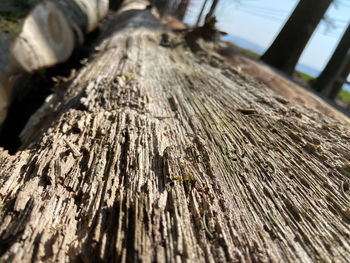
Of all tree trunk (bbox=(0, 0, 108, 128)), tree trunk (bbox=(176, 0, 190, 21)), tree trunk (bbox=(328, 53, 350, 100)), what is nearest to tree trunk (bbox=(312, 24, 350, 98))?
tree trunk (bbox=(328, 53, 350, 100))

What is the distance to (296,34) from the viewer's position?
14.2 ft

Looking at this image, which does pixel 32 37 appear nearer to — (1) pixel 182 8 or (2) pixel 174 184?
(2) pixel 174 184

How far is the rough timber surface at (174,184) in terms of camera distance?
0.70m

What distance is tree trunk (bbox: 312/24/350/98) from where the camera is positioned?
5164 mm

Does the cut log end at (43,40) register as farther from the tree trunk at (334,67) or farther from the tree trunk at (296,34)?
the tree trunk at (334,67)

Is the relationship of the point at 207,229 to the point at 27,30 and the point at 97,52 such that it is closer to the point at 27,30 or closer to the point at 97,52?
the point at 97,52

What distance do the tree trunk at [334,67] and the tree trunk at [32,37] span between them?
5655 millimetres

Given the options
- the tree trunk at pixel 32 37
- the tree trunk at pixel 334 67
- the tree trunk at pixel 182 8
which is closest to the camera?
the tree trunk at pixel 32 37

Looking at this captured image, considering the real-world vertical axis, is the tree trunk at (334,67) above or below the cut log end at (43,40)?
above

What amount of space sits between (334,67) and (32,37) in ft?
20.8

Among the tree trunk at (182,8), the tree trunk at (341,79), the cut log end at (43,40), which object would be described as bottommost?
the cut log end at (43,40)


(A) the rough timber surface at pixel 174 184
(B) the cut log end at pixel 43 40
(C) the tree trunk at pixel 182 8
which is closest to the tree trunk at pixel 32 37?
(B) the cut log end at pixel 43 40

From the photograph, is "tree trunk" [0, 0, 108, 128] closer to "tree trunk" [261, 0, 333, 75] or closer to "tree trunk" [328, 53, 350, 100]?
"tree trunk" [261, 0, 333, 75]

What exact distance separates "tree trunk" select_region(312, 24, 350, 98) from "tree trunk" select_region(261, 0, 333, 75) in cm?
147
